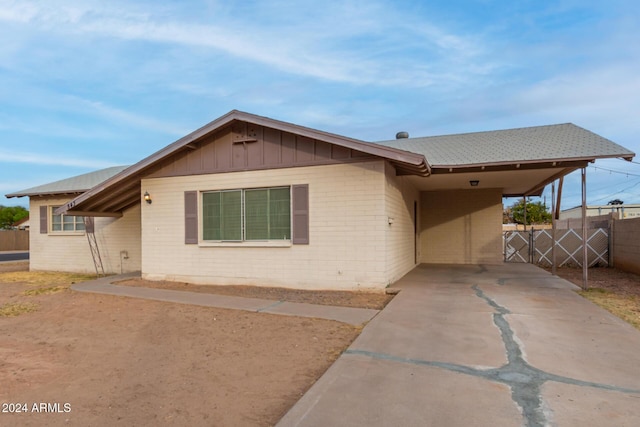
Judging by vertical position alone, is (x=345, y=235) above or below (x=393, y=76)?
below

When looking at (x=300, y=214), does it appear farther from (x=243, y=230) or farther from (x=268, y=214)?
(x=243, y=230)

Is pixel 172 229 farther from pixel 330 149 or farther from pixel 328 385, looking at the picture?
pixel 328 385

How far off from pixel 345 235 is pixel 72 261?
36.9 ft

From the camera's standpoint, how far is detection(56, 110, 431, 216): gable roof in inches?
311

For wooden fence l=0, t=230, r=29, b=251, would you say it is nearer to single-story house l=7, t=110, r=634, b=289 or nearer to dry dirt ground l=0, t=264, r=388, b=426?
single-story house l=7, t=110, r=634, b=289

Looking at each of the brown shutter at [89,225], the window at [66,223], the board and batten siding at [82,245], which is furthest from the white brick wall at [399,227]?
the window at [66,223]

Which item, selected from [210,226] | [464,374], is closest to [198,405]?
[464,374]

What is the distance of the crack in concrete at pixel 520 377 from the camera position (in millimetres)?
3094

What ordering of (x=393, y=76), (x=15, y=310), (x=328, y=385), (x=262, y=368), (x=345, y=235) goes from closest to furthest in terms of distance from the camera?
(x=328, y=385) → (x=262, y=368) → (x=15, y=310) → (x=345, y=235) → (x=393, y=76)

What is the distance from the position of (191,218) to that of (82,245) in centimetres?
657

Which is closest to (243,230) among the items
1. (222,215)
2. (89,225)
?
(222,215)

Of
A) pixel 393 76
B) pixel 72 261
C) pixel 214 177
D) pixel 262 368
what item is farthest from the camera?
pixel 393 76

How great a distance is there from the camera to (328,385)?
3629mm

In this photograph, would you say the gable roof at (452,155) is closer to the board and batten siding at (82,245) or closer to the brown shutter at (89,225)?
the board and batten siding at (82,245)
